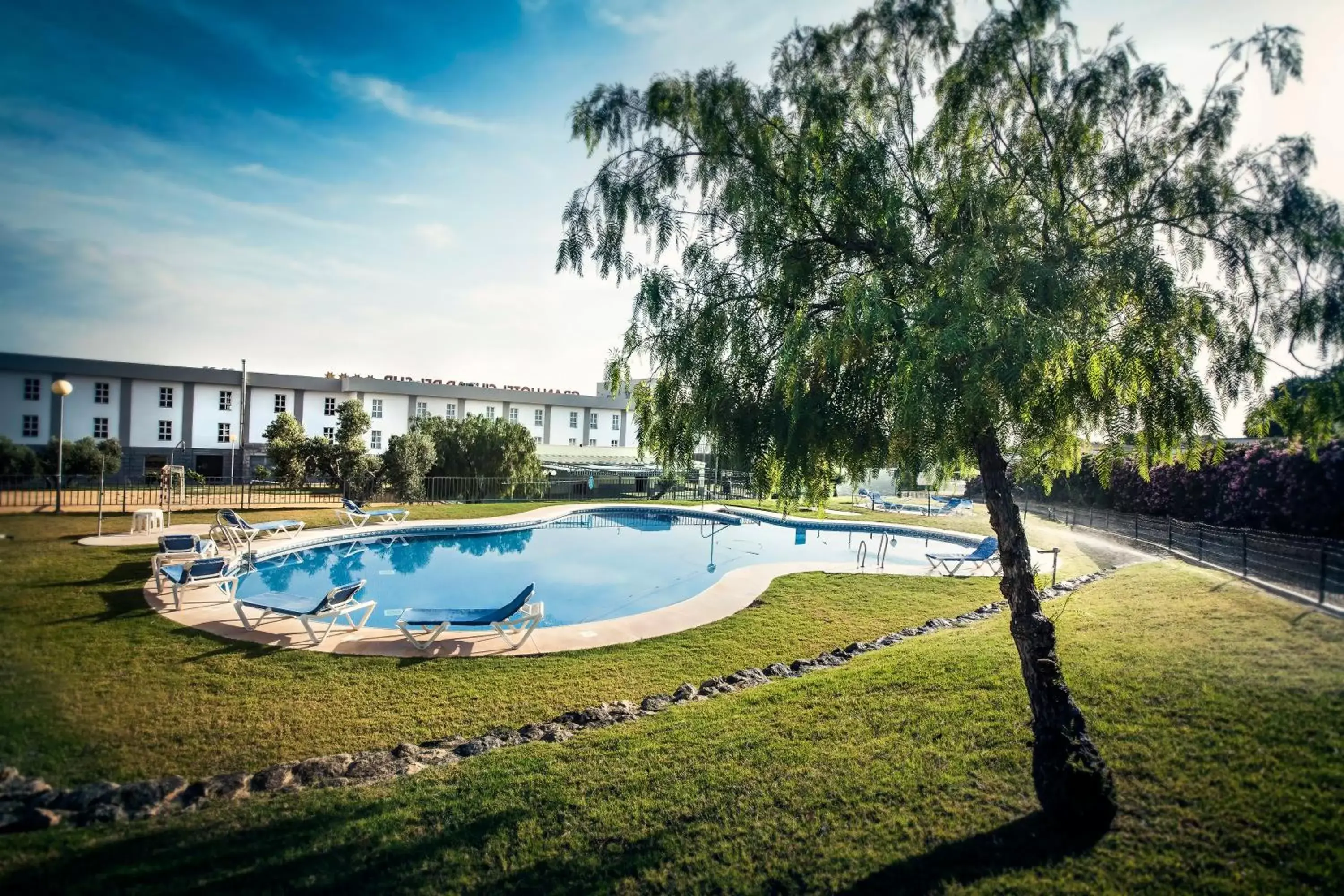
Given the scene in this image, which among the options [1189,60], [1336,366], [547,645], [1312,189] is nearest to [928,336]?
[1336,366]

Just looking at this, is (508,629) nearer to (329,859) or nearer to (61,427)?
(329,859)

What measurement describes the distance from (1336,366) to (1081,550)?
1373 cm

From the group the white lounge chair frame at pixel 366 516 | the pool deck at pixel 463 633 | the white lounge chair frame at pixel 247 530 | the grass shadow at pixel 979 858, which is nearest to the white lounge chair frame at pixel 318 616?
the pool deck at pixel 463 633

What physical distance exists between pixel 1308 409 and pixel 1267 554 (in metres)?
2.75

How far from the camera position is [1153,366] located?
3713mm

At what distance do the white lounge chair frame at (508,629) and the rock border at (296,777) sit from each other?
7.88ft

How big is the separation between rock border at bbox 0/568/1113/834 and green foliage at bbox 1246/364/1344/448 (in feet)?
15.5

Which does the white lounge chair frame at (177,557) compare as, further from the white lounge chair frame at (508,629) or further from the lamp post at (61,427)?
the lamp post at (61,427)

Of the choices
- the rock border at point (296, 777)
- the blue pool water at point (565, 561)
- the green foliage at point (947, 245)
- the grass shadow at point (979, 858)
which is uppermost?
the green foliage at point (947, 245)

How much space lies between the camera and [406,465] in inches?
876

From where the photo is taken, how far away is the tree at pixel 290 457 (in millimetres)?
22578

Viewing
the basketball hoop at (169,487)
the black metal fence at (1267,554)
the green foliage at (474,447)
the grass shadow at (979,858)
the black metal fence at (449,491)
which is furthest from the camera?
the green foliage at (474,447)

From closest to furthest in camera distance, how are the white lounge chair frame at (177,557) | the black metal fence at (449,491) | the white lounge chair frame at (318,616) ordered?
the black metal fence at (449,491)
the white lounge chair frame at (318,616)
the white lounge chair frame at (177,557)

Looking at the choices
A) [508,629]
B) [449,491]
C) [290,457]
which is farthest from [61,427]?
[449,491]
